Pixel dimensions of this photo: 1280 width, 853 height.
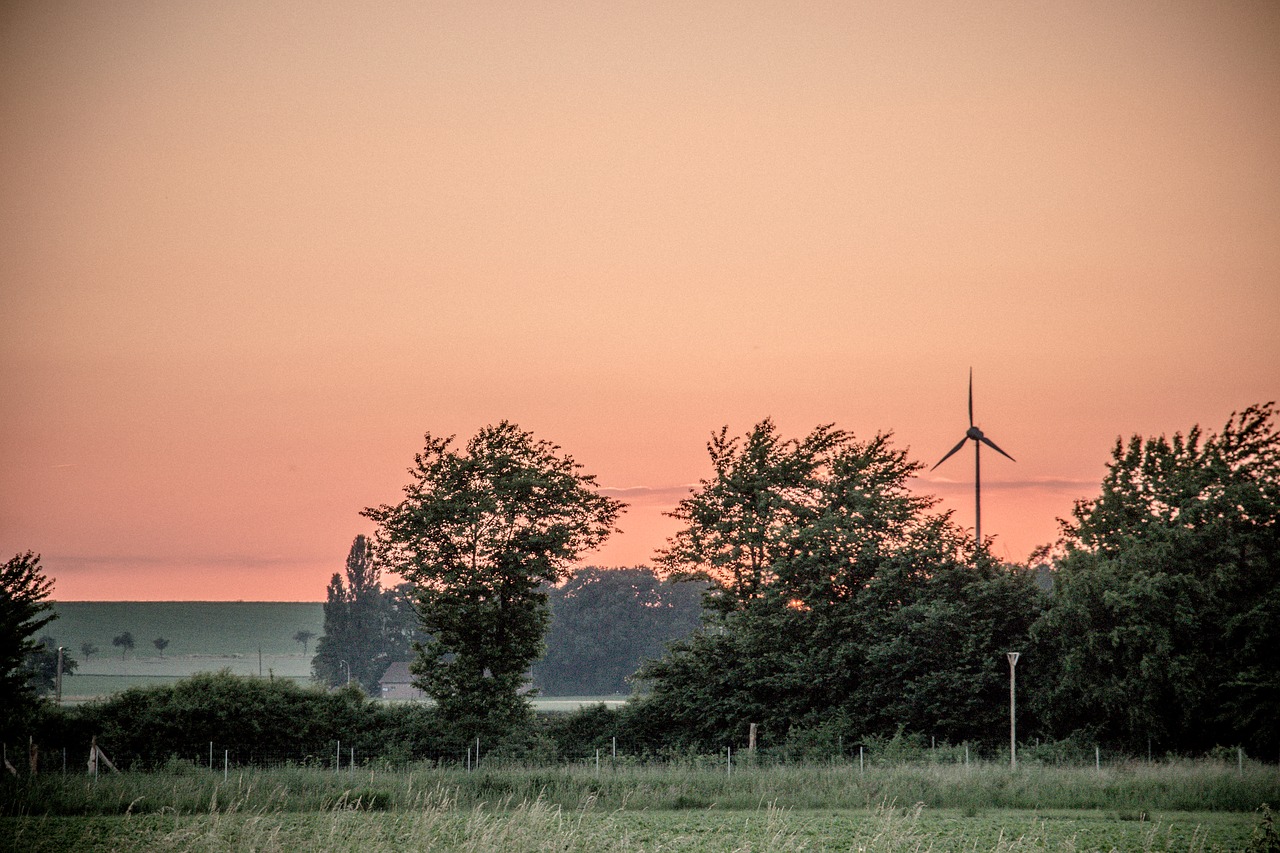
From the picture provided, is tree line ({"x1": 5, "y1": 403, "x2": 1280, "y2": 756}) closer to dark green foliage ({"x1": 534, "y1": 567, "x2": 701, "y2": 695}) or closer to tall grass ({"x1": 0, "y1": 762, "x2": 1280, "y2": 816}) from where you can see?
tall grass ({"x1": 0, "y1": 762, "x2": 1280, "y2": 816})

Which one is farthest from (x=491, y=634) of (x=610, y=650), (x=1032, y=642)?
(x=610, y=650)

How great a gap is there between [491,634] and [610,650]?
78697 millimetres

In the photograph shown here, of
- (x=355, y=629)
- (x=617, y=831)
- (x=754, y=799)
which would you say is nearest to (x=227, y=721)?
(x=754, y=799)

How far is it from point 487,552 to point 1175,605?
25716mm

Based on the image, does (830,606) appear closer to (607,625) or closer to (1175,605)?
(1175,605)

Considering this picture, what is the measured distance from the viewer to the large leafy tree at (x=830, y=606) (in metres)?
47.0

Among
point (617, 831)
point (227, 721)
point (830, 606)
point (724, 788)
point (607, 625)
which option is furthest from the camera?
point (607, 625)

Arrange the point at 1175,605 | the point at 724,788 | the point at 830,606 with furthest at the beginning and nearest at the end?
the point at 830,606, the point at 1175,605, the point at 724,788

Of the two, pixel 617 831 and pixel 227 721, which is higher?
pixel 617 831

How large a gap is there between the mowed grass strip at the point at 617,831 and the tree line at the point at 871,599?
39.5 feet

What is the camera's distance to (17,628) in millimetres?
38656

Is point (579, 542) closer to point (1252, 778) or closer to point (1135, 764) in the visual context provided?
point (1135, 764)

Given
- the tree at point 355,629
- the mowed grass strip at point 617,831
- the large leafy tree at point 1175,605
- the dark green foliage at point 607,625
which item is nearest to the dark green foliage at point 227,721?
the mowed grass strip at point 617,831

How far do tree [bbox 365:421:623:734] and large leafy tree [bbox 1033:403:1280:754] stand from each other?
63.8 feet
